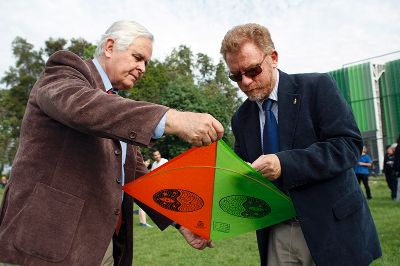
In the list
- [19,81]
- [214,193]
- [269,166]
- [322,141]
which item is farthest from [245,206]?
[19,81]

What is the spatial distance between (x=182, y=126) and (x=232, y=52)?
120 cm

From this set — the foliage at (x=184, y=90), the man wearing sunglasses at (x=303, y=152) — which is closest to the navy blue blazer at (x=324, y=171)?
the man wearing sunglasses at (x=303, y=152)

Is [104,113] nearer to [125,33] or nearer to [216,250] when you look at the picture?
[125,33]

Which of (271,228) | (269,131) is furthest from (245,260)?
(269,131)

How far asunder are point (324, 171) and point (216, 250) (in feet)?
19.9

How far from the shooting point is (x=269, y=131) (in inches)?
115

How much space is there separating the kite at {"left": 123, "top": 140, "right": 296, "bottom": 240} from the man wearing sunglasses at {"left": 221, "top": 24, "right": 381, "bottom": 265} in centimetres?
15

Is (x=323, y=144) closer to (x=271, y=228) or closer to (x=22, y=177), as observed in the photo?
(x=271, y=228)

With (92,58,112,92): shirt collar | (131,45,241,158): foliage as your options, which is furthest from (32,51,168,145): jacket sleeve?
(131,45,241,158): foliage

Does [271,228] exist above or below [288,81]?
below

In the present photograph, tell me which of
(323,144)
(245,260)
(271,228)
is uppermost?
(323,144)

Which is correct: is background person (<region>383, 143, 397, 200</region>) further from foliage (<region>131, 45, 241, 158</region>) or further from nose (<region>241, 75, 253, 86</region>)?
foliage (<region>131, 45, 241, 158</region>)

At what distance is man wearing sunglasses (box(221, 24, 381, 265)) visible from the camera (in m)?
2.54

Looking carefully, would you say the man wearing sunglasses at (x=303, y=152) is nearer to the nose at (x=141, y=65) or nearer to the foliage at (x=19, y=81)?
the nose at (x=141, y=65)
